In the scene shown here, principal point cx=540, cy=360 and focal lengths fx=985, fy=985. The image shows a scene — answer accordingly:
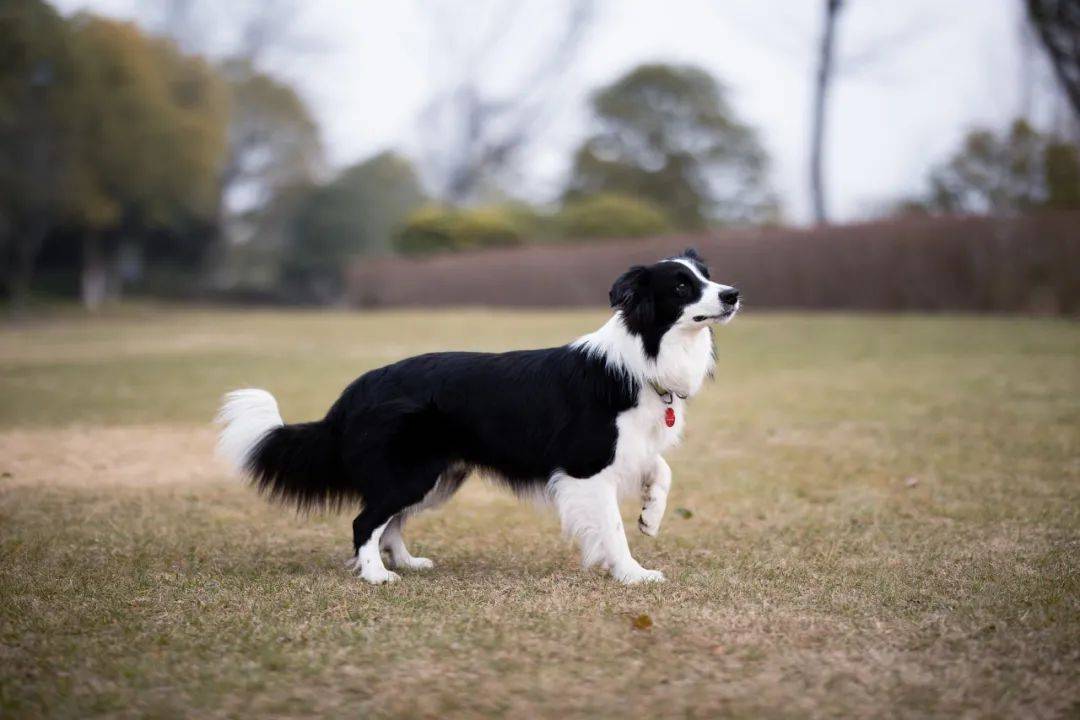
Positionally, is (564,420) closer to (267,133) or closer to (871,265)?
(871,265)

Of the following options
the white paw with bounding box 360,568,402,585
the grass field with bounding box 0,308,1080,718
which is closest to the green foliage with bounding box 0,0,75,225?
the grass field with bounding box 0,308,1080,718

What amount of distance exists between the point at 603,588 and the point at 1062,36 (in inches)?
811

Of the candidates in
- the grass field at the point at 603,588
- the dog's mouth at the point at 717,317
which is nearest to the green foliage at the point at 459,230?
the grass field at the point at 603,588

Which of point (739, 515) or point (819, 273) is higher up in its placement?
point (819, 273)

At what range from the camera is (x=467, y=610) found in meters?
4.13

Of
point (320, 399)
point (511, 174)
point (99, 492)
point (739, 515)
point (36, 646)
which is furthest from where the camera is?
point (511, 174)

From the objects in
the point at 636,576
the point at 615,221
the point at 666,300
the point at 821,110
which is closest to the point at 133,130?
the point at 615,221

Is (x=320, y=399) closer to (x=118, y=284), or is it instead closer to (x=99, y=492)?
(x=99, y=492)

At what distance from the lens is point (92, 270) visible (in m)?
Answer: 47.5

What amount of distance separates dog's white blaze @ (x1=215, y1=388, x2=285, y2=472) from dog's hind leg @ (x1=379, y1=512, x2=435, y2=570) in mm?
801

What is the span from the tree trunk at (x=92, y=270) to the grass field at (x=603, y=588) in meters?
40.3

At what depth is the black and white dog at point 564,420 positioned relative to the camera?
187 inches

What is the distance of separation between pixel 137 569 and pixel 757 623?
3.07 meters

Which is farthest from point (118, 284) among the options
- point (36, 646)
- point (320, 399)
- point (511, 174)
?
point (36, 646)
